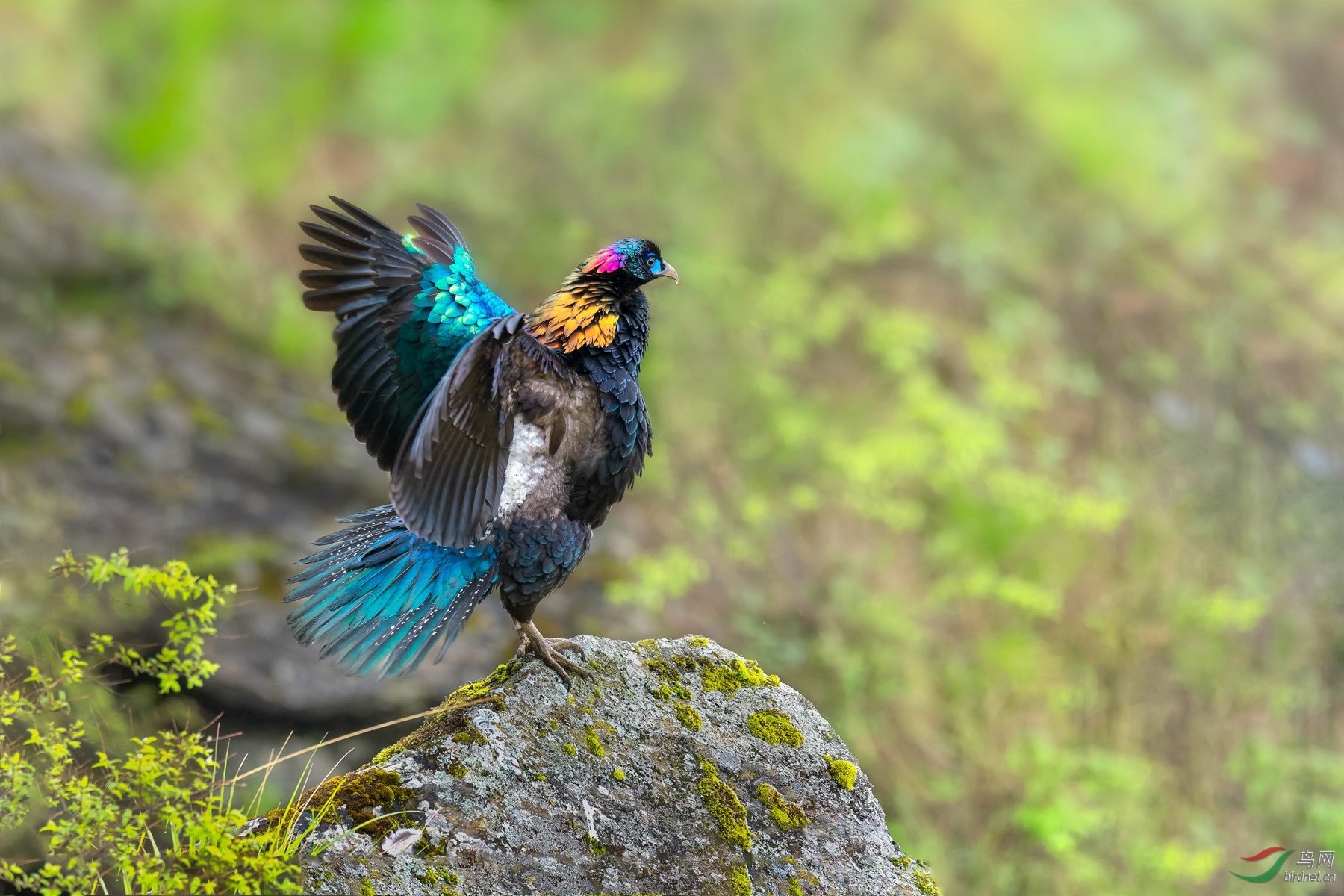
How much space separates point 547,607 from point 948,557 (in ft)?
10.4

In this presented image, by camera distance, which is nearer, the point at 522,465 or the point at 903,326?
the point at 522,465

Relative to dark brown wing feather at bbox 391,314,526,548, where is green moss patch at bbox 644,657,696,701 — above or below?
below

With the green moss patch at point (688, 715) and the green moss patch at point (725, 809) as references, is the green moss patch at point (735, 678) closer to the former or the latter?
the green moss patch at point (688, 715)

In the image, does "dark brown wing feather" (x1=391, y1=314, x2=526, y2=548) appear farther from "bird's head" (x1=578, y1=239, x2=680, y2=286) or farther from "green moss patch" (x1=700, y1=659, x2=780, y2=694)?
"green moss patch" (x1=700, y1=659, x2=780, y2=694)

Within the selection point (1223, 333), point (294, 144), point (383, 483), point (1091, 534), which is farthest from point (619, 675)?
point (1223, 333)

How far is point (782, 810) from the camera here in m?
3.38

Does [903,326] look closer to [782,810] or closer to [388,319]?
[388,319]

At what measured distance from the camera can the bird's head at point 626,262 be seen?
12.7 ft

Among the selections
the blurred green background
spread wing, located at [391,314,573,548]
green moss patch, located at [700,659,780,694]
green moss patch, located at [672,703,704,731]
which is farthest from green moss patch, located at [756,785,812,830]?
the blurred green background

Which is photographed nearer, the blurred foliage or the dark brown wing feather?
the blurred foliage

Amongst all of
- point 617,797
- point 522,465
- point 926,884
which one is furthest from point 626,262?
point 926,884

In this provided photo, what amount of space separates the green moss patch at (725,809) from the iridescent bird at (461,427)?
0.57 metres

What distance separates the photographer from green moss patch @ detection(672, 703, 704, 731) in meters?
3.55

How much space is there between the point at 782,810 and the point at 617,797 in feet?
1.82
